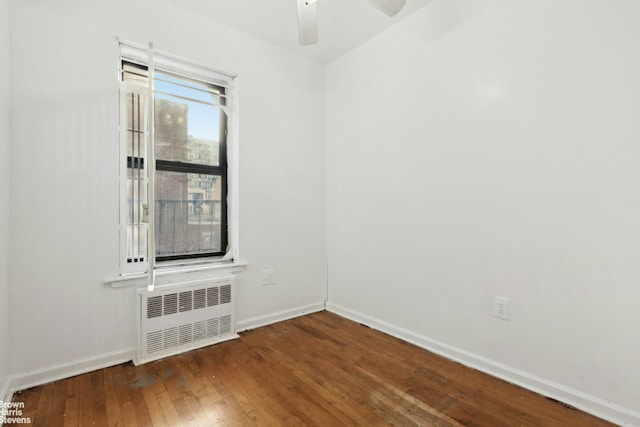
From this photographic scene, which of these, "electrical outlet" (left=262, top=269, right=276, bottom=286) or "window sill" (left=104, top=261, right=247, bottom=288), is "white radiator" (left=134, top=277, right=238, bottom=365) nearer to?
"window sill" (left=104, top=261, right=247, bottom=288)

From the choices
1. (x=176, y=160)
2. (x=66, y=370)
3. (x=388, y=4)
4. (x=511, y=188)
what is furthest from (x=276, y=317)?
(x=388, y=4)

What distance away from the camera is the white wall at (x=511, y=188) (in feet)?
5.19

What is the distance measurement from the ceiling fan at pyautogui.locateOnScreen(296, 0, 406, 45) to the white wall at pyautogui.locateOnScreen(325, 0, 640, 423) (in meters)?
0.78

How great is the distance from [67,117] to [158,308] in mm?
1387

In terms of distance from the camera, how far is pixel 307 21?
175cm

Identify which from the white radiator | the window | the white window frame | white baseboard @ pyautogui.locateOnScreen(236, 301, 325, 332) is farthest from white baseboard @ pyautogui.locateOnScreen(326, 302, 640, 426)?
the window

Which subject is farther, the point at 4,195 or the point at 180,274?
the point at 180,274

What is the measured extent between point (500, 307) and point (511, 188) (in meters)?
0.78

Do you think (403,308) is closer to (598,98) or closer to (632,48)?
(598,98)

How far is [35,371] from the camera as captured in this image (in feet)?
6.01

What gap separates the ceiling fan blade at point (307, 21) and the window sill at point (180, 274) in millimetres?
1822

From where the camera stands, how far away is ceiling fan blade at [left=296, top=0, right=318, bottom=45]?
164 centimetres

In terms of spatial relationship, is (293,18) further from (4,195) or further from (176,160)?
(4,195)

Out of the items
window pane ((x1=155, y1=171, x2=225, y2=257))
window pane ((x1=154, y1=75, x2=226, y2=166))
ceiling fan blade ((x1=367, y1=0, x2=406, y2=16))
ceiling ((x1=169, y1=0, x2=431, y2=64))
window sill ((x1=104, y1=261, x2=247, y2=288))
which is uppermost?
ceiling ((x1=169, y1=0, x2=431, y2=64))
